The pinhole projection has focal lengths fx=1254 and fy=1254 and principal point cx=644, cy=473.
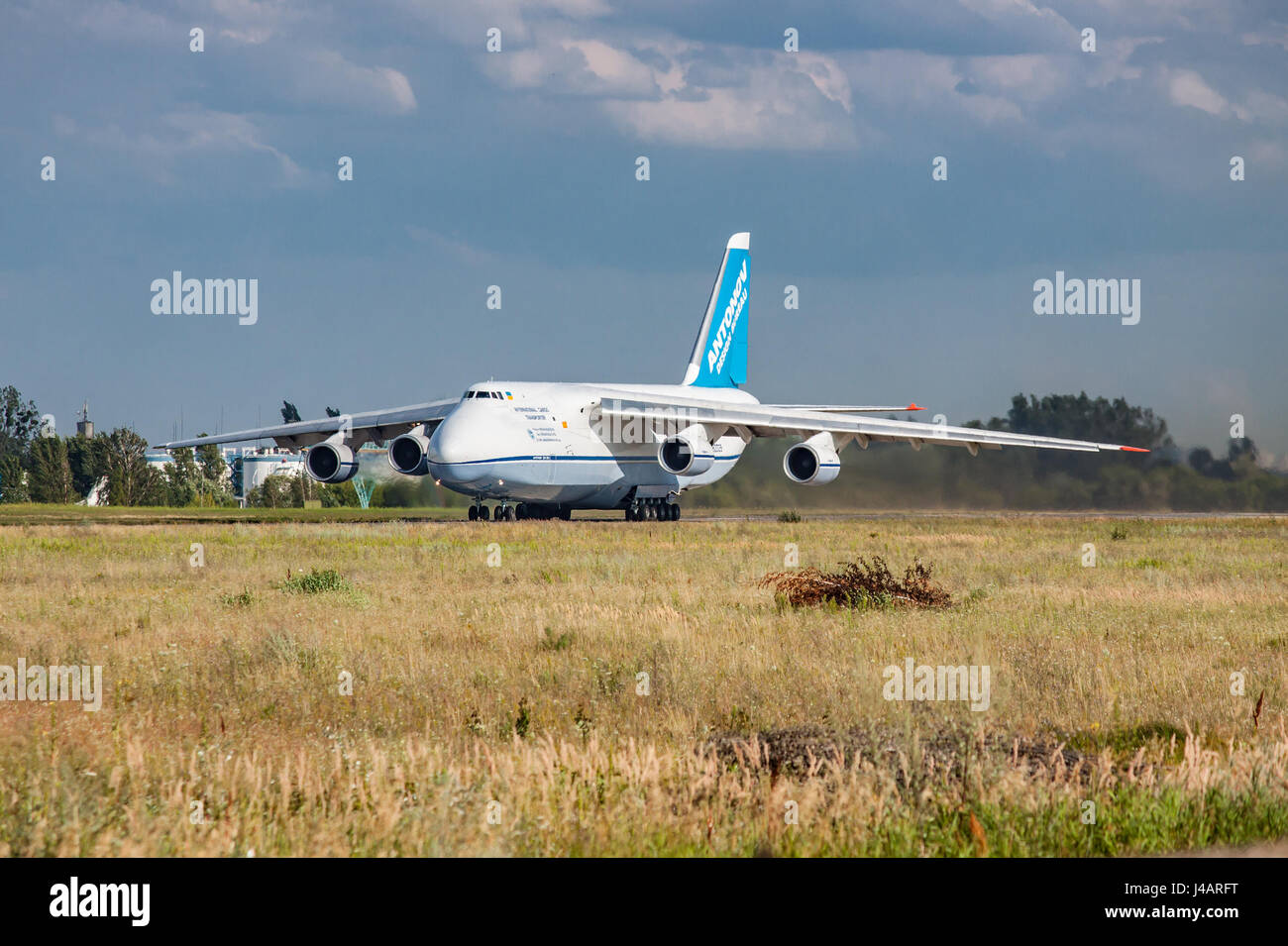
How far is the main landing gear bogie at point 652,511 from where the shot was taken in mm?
43250

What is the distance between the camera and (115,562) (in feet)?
76.4

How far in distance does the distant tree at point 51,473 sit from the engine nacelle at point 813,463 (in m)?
66.6

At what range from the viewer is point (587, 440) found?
1549 inches

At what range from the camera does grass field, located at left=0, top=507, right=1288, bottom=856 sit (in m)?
6.36

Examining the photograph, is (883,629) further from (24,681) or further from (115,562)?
(115,562)

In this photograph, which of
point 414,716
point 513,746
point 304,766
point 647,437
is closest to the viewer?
point 304,766

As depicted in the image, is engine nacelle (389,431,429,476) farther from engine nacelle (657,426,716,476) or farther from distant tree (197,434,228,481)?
distant tree (197,434,228,481)

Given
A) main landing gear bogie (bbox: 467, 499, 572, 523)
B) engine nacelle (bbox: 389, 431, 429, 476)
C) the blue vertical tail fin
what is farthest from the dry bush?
the blue vertical tail fin

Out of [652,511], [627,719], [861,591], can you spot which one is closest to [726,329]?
[652,511]

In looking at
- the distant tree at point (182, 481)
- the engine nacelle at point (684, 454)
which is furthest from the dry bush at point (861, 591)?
the distant tree at point (182, 481)

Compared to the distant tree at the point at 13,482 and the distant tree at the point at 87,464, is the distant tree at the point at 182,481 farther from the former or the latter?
the distant tree at the point at 13,482

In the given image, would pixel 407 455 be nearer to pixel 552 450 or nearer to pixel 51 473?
pixel 552 450
